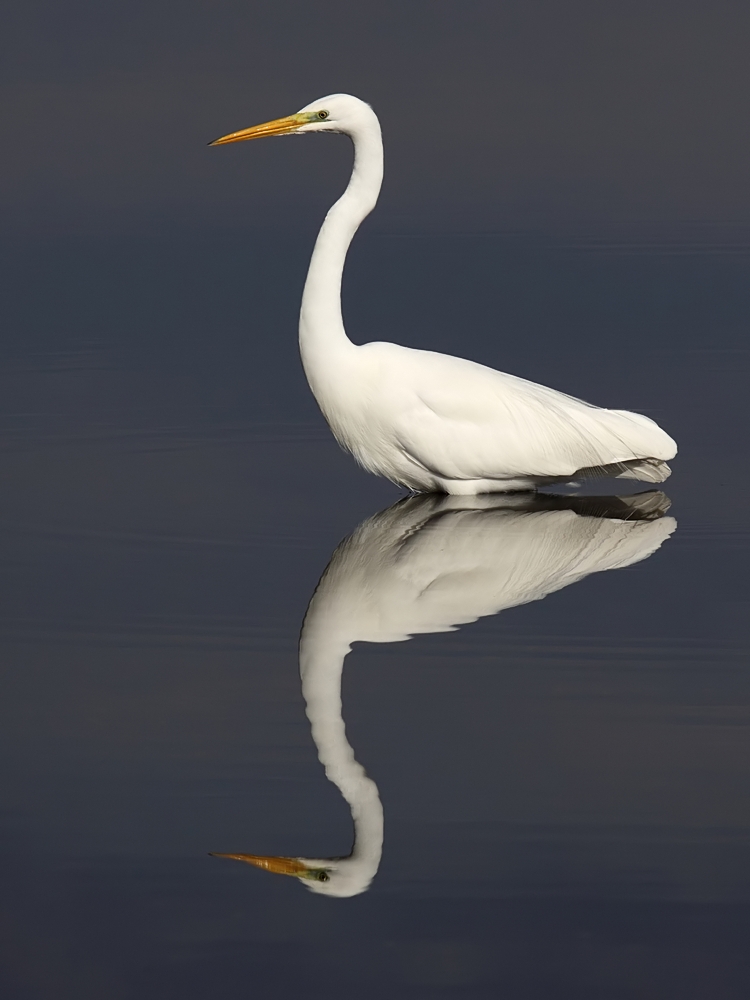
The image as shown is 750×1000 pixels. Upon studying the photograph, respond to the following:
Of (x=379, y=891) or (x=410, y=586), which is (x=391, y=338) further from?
(x=379, y=891)

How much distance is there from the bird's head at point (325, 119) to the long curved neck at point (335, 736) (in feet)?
7.73

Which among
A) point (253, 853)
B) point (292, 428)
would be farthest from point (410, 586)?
point (292, 428)

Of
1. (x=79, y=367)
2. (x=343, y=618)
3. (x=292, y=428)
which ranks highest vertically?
(x=79, y=367)

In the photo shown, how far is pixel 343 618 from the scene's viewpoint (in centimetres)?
509

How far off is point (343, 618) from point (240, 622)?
0.32 meters

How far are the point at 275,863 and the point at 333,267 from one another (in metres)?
3.38

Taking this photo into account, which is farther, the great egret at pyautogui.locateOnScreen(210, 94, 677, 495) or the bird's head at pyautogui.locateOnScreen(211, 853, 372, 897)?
the great egret at pyautogui.locateOnScreen(210, 94, 677, 495)

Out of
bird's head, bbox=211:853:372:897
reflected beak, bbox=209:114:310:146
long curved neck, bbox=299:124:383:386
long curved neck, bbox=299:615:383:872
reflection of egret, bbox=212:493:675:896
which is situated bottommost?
bird's head, bbox=211:853:372:897

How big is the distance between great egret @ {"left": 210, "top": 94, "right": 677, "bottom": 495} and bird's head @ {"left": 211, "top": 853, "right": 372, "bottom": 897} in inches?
115

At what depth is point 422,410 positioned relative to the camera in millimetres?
6402

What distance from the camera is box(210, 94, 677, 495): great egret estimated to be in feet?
21.0

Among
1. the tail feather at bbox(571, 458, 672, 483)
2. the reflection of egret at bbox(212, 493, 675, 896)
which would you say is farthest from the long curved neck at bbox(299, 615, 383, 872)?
the tail feather at bbox(571, 458, 672, 483)

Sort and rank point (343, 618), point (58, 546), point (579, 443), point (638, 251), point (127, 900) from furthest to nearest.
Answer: point (638, 251) < point (579, 443) < point (58, 546) < point (343, 618) < point (127, 900)

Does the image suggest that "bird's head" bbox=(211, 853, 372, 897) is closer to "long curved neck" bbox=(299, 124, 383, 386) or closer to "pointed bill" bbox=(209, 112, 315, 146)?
"long curved neck" bbox=(299, 124, 383, 386)
